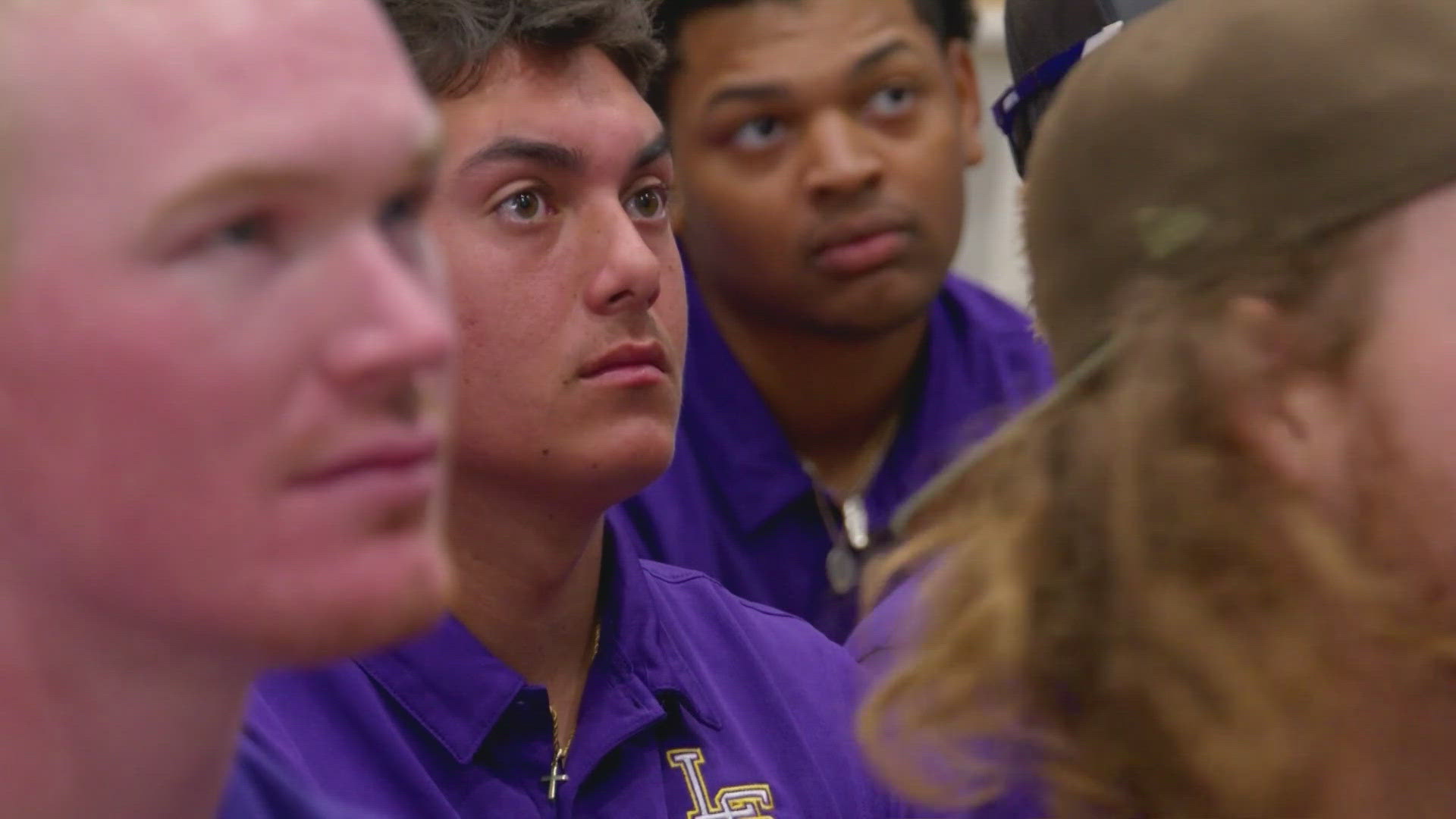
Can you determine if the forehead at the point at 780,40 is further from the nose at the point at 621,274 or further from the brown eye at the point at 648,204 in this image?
the nose at the point at 621,274

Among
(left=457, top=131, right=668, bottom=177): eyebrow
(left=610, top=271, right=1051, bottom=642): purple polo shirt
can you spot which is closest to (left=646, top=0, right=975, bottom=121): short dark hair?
(left=610, top=271, right=1051, bottom=642): purple polo shirt

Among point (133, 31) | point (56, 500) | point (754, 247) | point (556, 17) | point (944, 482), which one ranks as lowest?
point (754, 247)

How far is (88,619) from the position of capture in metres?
0.70

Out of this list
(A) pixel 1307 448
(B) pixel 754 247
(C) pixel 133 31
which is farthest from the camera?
(B) pixel 754 247

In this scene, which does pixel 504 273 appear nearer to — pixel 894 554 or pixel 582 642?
pixel 582 642

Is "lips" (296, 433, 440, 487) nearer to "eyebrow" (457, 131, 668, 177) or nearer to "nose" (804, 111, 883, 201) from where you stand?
"eyebrow" (457, 131, 668, 177)

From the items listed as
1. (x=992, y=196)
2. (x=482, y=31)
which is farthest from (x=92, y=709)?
(x=992, y=196)

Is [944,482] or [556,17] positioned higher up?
[556,17]

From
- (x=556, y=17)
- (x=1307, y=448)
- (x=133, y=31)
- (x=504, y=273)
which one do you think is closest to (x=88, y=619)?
(x=133, y=31)

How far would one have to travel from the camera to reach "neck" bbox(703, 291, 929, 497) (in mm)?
2102

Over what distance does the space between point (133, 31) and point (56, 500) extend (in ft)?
0.58

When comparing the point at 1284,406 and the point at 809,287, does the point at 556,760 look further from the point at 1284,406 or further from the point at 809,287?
the point at 809,287

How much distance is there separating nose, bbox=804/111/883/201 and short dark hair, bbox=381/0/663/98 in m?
0.52

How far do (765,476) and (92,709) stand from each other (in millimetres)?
1348
